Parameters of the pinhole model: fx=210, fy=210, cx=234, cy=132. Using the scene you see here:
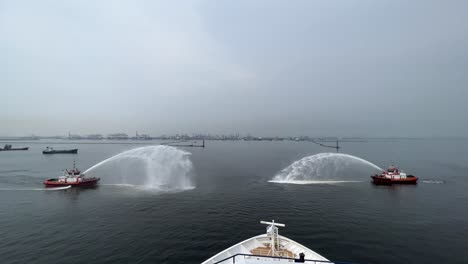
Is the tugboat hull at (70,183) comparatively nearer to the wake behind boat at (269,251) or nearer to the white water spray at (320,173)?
the white water spray at (320,173)

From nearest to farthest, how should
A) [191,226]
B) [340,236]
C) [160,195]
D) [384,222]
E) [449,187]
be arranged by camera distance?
[340,236]
[191,226]
[384,222]
[160,195]
[449,187]

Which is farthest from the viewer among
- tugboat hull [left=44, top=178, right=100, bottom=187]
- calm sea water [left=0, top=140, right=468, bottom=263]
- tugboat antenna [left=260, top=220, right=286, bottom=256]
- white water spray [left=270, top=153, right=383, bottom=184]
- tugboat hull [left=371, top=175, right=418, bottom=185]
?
white water spray [left=270, top=153, right=383, bottom=184]

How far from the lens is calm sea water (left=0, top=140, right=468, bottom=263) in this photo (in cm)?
2928

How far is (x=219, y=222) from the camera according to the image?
39.1m

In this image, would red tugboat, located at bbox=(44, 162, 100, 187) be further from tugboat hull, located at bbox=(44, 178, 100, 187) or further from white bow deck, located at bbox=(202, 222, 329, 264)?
white bow deck, located at bbox=(202, 222, 329, 264)

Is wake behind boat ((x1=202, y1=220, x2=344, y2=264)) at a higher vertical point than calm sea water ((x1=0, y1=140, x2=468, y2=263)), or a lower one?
higher

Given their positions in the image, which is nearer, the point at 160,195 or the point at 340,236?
the point at 340,236

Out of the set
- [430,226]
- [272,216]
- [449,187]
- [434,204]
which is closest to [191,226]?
[272,216]

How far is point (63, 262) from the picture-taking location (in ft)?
89.5

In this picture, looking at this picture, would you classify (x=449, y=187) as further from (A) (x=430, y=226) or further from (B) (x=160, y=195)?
(B) (x=160, y=195)

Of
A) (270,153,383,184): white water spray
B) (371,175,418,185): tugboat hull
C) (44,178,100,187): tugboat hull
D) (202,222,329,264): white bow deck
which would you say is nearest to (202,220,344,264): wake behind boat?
(202,222,329,264): white bow deck

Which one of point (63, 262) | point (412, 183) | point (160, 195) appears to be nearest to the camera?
point (63, 262)

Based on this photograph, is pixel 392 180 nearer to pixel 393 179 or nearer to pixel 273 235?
pixel 393 179

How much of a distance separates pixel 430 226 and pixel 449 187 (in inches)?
1735
